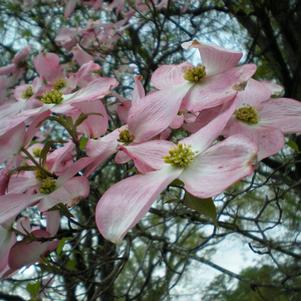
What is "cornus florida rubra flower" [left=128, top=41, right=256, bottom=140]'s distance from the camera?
1.58 feet

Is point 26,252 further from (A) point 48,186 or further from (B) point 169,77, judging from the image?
(B) point 169,77

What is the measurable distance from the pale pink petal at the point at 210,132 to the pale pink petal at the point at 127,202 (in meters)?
0.04

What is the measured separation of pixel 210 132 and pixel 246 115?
0.07m

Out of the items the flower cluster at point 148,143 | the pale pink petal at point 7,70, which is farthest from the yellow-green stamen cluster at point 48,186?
the pale pink petal at point 7,70

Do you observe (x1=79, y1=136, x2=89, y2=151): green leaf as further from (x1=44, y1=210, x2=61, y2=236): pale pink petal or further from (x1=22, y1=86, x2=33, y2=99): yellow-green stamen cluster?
(x1=22, y1=86, x2=33, y2=99): yellow-green stamen cluster

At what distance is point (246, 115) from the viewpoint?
495mm

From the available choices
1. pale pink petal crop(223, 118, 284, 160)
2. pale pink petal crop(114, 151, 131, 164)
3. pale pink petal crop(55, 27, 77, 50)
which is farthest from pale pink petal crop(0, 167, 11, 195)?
pale pink petal crop(55, 27, 77, 50)

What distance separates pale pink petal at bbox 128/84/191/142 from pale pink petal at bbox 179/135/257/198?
0.06m

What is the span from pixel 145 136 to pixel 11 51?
5.59ft

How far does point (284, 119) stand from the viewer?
504 millimetres

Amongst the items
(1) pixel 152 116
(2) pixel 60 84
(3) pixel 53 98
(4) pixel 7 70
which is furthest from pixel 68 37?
(1) pixel 152 116

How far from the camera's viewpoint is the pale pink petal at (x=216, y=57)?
20.1 inches

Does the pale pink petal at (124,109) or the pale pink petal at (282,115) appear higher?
the pale pink petal at (282,115)

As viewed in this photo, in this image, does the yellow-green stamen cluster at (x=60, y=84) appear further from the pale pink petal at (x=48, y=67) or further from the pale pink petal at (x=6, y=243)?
the pale pink petal at (x=6, y=243)
